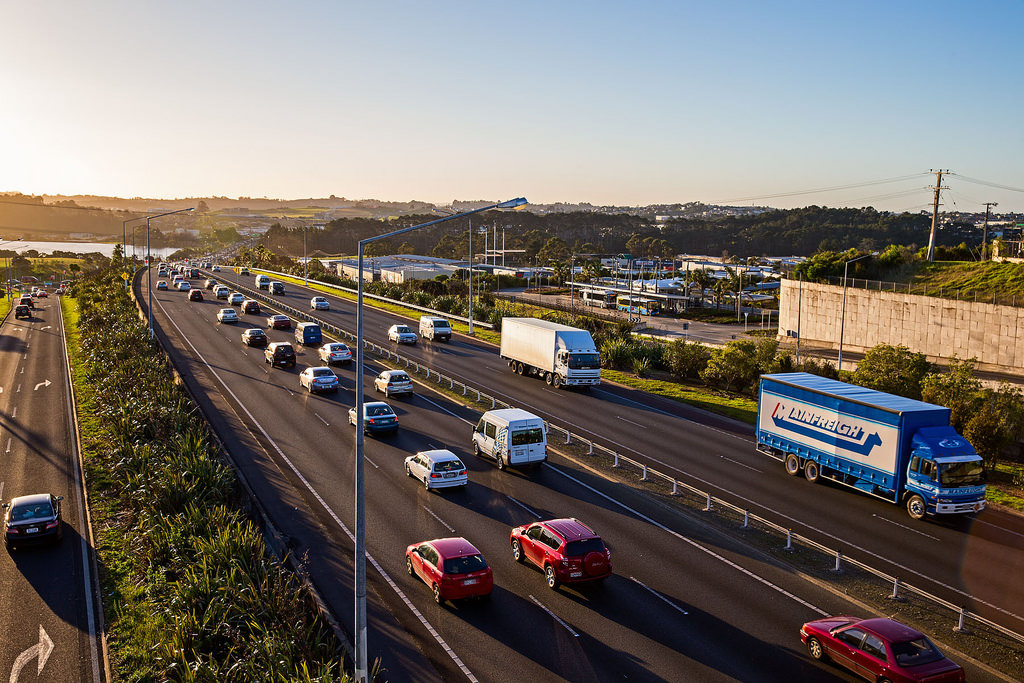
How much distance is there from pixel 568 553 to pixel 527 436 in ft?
33.3

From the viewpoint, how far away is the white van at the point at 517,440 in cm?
2880

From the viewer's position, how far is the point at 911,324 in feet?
227

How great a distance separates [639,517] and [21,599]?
1838 centimetres

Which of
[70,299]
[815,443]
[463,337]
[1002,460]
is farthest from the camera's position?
[70,299]

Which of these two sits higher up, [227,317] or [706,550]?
[227,317]

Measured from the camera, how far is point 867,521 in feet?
82.4

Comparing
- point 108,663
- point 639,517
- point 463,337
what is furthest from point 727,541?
point 463,337

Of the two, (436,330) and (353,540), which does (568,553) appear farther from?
(436,330)

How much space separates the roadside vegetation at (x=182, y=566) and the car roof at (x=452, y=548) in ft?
11.3

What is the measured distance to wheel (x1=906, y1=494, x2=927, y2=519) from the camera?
2508 cm

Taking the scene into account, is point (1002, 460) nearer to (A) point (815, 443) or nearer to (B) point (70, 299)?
(A) point (815, 443)

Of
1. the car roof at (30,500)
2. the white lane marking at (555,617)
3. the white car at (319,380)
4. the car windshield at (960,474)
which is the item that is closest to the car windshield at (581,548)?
the white lane marking at (555,617)

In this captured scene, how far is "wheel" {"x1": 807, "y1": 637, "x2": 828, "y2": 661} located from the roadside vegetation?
33.9ft

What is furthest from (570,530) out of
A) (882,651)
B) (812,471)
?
(812,471)
